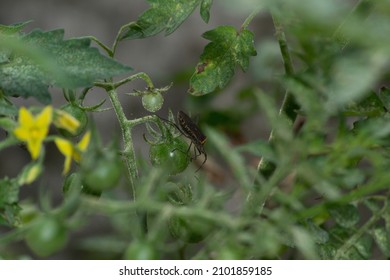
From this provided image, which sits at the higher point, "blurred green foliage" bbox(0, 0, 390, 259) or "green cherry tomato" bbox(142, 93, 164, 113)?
"green cherry tomato" bbox(142, 93, 164, 113)

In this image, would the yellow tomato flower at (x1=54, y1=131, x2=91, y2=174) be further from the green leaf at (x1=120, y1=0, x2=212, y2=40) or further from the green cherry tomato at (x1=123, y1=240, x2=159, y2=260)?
the green leaf at (x1=120, y1=0, x2=212, y2=40)

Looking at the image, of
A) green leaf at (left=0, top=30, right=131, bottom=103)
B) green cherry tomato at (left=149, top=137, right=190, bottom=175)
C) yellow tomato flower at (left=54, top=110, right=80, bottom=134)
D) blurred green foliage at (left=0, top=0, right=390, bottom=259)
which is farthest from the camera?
green cherry tomato at (left=149, top=137, right=190, bottom=175)

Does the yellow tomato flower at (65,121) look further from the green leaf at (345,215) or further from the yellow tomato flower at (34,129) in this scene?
the green leaf at (345,215)

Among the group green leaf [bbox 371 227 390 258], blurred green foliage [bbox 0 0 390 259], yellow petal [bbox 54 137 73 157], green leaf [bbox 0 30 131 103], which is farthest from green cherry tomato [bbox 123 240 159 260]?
green leaf [bbox 371 227 390 258]

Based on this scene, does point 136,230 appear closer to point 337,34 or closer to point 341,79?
point 341,79

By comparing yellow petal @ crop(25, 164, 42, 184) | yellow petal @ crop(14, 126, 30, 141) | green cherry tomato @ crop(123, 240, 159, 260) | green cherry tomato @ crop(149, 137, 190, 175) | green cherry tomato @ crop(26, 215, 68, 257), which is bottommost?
green cherry tomato @ crop(123, 240, 159, 260)

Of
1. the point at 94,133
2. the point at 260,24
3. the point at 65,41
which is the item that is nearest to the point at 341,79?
the point at 94,133
